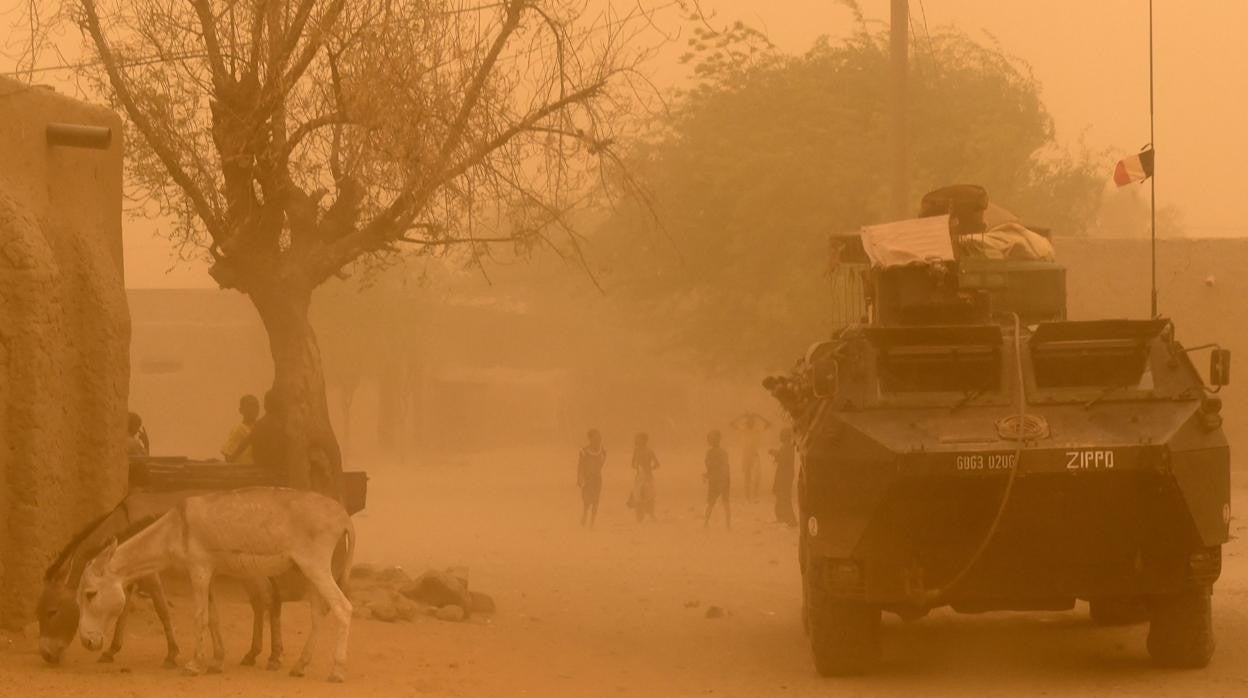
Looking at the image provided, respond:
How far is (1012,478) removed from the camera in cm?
927

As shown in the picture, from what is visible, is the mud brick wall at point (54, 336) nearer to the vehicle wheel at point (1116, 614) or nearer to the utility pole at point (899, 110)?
→ the vehicle wheel at point (1116, 614)

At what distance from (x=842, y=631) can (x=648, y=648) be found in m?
2.36

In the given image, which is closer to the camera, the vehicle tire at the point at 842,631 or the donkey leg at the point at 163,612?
the donkey leg at the point at 163,612

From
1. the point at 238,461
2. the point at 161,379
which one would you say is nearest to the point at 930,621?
the point at 238,461

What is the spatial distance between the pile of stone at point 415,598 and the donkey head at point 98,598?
134 inches

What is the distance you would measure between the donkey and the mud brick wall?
371mm

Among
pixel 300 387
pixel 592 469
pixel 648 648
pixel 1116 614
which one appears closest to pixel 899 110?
pixel 1116 614

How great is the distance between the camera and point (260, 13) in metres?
11.6

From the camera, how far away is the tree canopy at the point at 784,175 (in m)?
26.9

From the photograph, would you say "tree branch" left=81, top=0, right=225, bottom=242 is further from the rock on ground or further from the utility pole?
the utility pole

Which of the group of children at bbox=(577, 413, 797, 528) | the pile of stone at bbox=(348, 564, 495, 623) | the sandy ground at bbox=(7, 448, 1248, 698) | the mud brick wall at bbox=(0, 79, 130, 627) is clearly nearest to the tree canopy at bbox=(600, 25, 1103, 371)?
the group of children at bbox=(577, 413, 797, 528)

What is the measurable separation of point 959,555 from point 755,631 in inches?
142

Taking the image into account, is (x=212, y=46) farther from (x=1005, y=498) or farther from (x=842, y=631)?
(x=1005, y=498)

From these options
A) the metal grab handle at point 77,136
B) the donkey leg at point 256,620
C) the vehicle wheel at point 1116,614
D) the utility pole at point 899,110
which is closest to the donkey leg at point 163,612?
the donkey leg at point 256,620
